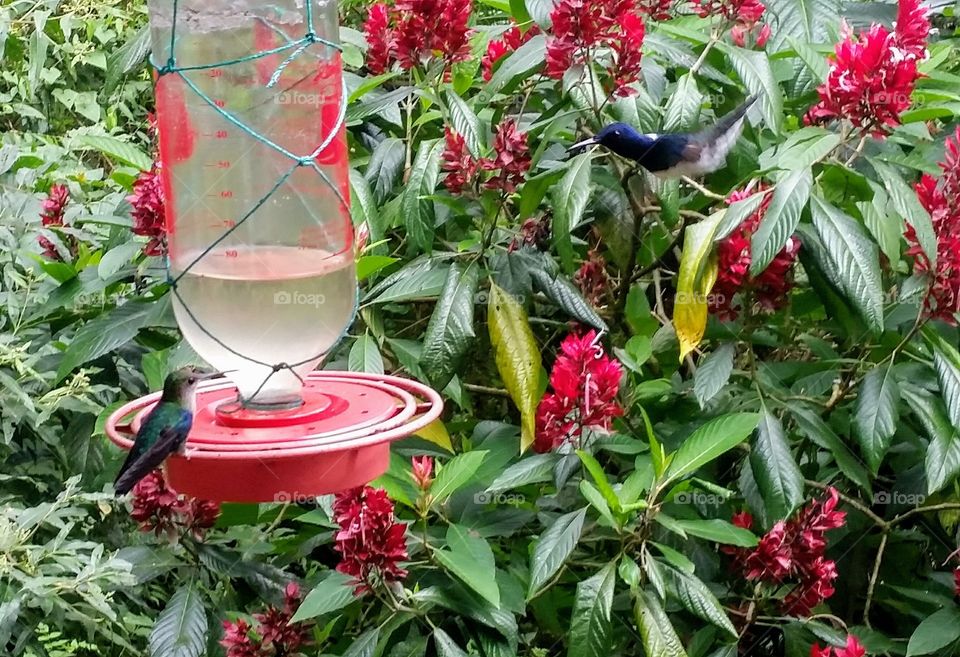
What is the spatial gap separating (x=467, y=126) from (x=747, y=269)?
1.76 ft

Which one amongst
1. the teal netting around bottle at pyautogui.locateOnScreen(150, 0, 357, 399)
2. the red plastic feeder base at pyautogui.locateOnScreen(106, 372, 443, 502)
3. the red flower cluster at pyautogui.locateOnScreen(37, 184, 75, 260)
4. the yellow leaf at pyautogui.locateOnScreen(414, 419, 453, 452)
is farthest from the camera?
the red flower cluster at pyautogui.locateOnScreen(37, 184, 75, 260)

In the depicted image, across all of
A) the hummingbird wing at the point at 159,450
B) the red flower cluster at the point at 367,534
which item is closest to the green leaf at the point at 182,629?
the red flower cluster at the point at 367,534

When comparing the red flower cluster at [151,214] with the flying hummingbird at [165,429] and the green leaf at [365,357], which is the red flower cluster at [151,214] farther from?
the flying hummingbird at [165,429]

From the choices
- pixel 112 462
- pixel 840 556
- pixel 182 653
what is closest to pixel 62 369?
pixel 112 462

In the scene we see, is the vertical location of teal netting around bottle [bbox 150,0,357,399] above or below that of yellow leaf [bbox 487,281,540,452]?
above

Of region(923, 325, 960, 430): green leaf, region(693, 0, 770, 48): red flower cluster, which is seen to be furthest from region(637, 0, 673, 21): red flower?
region(923, 325, 960, 430): green leaf

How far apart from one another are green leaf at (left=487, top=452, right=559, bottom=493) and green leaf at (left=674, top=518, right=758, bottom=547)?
230 millimetres

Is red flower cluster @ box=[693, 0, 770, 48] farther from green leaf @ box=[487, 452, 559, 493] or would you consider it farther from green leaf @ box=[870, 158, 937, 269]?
green leaf @ box=[487, 452, 559, 493]

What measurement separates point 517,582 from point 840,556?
752 mm

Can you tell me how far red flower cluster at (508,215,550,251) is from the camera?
1913 mm

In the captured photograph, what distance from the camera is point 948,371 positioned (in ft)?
5.41

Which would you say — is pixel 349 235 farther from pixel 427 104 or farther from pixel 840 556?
pixel 840 556

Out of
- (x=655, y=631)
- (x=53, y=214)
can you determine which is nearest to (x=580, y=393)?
(x=655, y=631)

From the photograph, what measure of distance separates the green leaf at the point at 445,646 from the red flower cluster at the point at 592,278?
713mm
